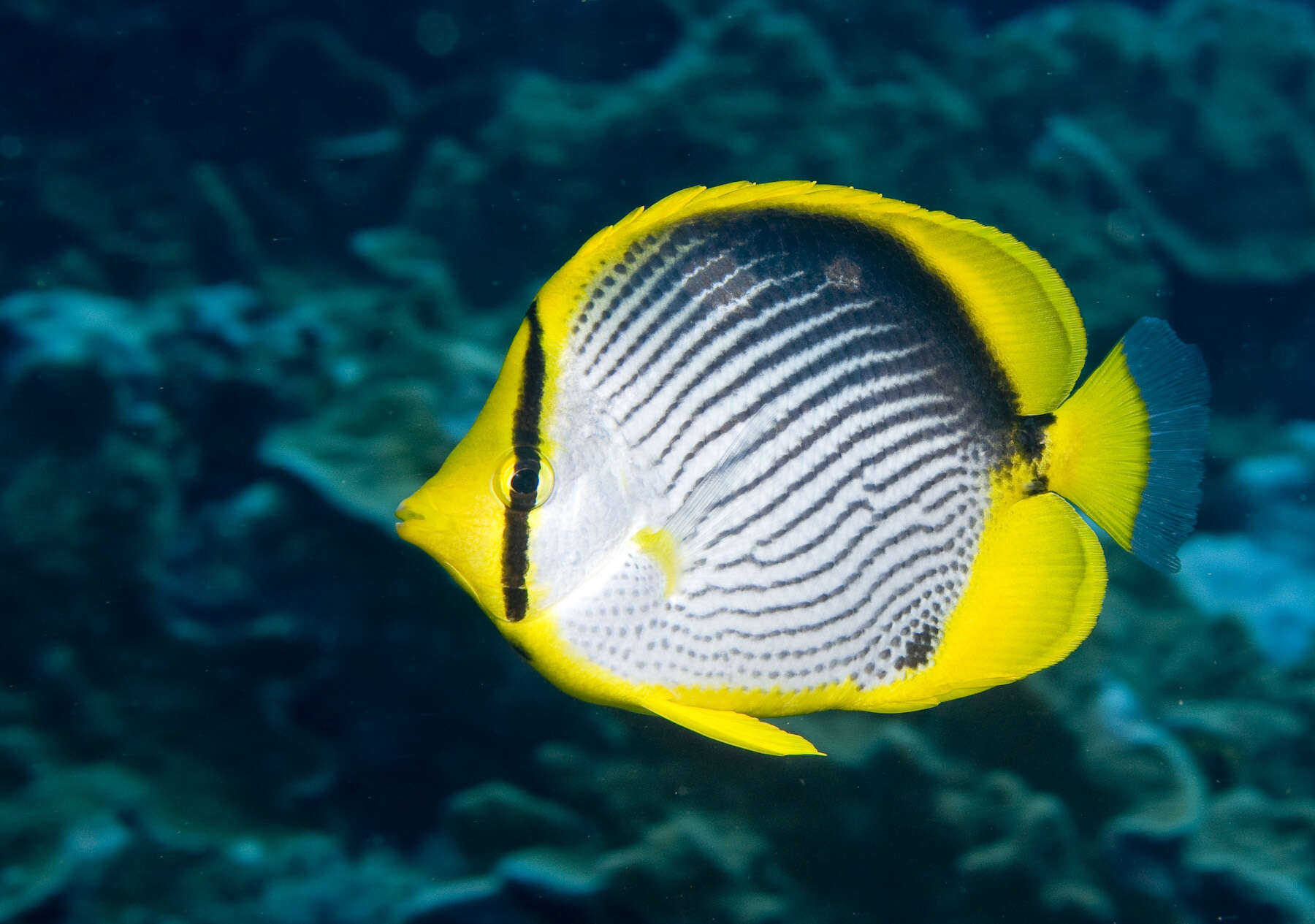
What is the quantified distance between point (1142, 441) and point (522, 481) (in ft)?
2.53

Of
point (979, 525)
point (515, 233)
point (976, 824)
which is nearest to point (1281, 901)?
point (976, 824)

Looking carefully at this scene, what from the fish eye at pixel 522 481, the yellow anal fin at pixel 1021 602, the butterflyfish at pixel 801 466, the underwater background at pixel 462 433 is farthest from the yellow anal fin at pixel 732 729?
the underwater background at pixel 462 433

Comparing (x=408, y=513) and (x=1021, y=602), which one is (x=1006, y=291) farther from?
(x=408, y=513)

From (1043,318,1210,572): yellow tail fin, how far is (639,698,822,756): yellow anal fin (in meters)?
0.48

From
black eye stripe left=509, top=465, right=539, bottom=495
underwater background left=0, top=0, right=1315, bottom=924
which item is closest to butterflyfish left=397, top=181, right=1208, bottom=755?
black eye stripe left=509, top=465, right=539, bottom=495

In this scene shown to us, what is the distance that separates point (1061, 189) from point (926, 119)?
1.30ft

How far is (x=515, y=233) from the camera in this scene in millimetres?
1784

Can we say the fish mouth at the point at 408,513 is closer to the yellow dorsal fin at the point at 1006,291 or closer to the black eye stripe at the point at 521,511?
the black eye stripe at the point at 521,511

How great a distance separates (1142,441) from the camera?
0.89 metres

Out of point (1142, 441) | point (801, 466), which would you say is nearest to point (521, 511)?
point (801, 466)

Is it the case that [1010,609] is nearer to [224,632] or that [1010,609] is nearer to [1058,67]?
[224,632]

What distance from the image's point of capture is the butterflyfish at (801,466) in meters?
0.75

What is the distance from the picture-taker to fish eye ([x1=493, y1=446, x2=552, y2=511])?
73cm

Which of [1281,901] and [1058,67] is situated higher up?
[1058,67]
